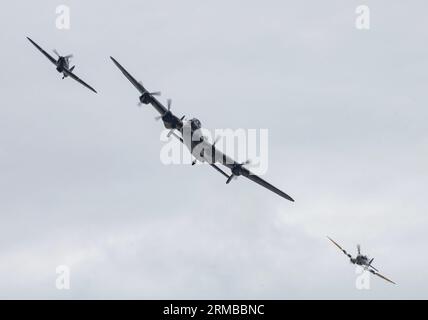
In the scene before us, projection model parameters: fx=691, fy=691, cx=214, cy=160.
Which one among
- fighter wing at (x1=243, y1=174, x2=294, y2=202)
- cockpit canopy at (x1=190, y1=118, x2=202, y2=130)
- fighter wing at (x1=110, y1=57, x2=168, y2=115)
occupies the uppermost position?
fighter wing at (x1=110, y1=57, x2=168, y2=115)

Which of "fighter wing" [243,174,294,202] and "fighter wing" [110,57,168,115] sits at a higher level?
"fighter wing" [110,57,168,115]

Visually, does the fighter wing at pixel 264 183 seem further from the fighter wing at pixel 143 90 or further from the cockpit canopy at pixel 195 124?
the fighter wing at pixel 143 90

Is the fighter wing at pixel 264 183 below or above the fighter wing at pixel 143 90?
below

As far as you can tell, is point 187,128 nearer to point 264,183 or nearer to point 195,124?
point 195,124

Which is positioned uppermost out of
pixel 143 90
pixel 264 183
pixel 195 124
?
pixel 143 90

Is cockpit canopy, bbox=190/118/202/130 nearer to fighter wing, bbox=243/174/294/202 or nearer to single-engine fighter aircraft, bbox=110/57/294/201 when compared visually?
single-engine fighter aircraft, bbox=110/57/294/201

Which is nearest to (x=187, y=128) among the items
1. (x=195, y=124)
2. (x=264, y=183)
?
(x=195, y=124)

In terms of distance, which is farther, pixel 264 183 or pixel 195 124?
pixel 264 183

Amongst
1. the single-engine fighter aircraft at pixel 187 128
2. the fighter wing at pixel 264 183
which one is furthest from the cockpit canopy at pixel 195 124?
the fighter wing at pixel 264 183

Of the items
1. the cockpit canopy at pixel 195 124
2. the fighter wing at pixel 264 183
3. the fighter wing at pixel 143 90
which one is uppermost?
the fighter wing at pixel 143 90

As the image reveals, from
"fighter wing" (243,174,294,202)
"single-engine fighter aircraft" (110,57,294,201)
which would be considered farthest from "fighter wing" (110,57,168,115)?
"fighter wing" (243,174,294,202)
